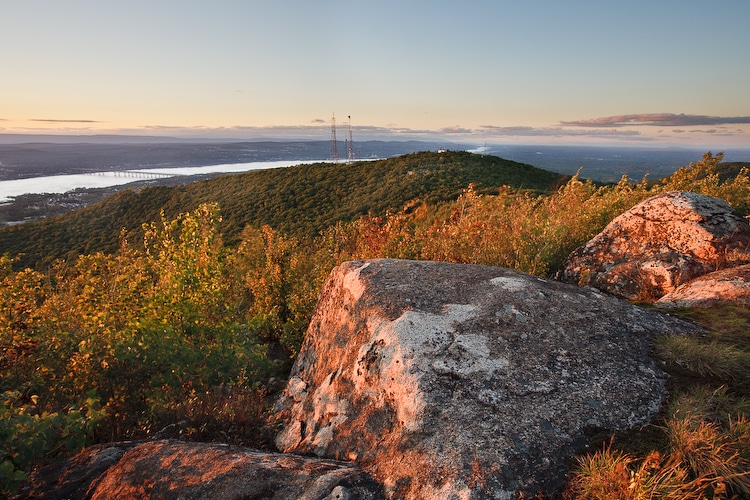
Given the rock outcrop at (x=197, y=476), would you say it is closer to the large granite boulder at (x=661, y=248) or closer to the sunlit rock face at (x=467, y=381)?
the sunlit rock face at (x=467, y=381)

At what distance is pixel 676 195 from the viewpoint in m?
8.79

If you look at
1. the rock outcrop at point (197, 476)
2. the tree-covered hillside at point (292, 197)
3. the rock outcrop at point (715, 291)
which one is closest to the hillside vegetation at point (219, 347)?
the rock outcrop at point (197, 476)

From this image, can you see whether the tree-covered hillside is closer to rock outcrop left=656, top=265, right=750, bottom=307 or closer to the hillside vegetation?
the hillside vegetation

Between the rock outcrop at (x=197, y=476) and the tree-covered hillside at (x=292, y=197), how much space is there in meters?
43.7

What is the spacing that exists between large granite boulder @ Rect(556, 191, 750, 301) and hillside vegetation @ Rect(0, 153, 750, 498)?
41.8 inches

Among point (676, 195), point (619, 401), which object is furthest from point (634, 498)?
point (676, 195)

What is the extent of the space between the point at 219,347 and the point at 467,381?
4499 millimetres

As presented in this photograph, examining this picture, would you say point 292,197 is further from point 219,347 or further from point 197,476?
point 197,476

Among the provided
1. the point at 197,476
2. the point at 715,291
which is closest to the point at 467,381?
the point at 197,476

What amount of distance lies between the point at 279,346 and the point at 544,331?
7.89 meters

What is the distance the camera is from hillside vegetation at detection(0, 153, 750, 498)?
9.92ft

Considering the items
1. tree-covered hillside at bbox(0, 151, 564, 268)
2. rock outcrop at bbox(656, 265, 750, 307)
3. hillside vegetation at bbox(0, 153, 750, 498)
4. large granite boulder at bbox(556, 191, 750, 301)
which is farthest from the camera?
tree-covered hillside at bbox(0, 151, 564, 268)

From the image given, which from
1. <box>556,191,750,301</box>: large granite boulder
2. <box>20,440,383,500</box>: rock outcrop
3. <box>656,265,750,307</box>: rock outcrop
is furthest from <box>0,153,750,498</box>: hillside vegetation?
<box>556,191,750,301</box>: large granite boulder

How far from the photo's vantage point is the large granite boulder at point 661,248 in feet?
24.3
